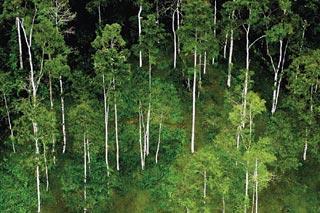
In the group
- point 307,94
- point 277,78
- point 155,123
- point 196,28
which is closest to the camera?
point 196,28

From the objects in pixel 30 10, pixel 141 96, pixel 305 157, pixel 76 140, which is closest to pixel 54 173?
pixel 76 140

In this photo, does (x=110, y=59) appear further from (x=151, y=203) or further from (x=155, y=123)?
(x=151, y=203)

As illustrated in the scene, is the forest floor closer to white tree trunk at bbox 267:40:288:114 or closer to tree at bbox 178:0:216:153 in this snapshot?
tree at bbox 178:0:216:153

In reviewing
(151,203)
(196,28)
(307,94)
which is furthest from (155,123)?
(307,94)

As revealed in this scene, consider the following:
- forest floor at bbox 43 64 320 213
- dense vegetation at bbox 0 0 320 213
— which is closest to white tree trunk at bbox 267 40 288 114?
dense vegetation at bbox 0 0 320 213

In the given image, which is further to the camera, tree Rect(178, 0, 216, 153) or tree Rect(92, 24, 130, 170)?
tree Rect(178, 0, 216, 153)

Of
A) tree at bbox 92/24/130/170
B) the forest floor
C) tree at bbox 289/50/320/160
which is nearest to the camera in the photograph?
tree at bbox 92/24/130/170

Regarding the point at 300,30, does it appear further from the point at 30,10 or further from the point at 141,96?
the point at 30,10

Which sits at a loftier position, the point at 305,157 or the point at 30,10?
the point at 30,10
